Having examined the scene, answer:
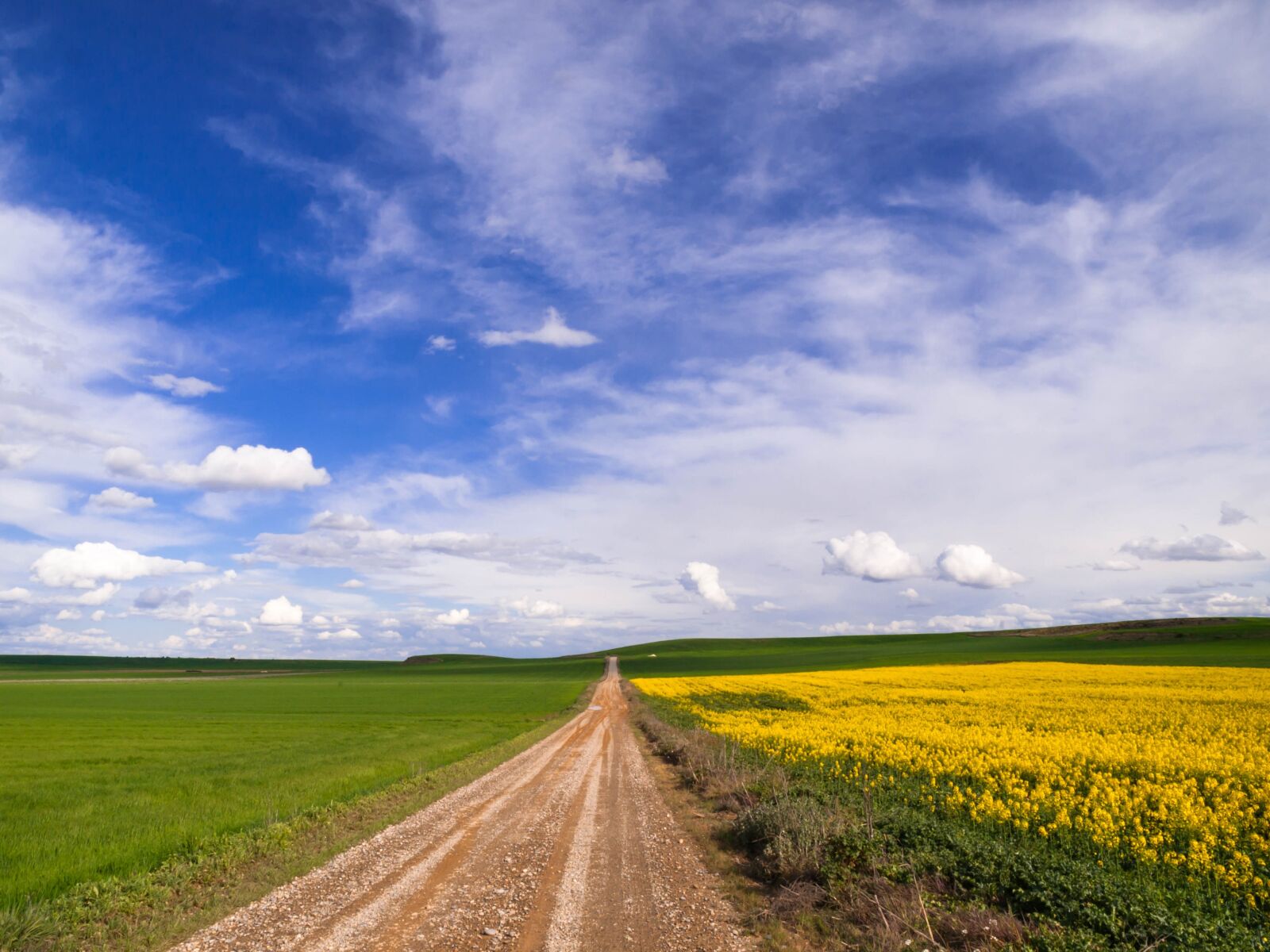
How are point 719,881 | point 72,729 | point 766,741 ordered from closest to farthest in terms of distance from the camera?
point 719,881 < point 766,741 < point 72,729

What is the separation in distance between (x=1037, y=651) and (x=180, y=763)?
119 metres

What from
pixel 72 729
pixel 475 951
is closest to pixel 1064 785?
pixel 475 951

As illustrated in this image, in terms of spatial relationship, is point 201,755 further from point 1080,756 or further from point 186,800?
point 1080,756

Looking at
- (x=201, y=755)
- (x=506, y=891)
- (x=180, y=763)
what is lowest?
(x=201, y=755)

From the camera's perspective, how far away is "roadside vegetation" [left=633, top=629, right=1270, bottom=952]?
329 inches

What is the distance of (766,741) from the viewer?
23688 millimetres

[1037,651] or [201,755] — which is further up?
[201,755]

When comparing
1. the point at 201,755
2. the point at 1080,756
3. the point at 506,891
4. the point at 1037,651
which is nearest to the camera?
the point at 506,891

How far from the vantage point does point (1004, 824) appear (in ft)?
42.3

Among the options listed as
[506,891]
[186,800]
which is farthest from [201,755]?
[506,891]

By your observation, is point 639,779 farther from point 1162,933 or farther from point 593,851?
point 1162,933

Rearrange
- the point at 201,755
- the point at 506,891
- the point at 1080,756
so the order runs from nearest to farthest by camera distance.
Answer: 1. the point at 506,891
2. the point at 1080,756
3. the point at 201,755

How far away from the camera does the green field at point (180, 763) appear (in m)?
13.1

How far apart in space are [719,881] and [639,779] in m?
10.1
